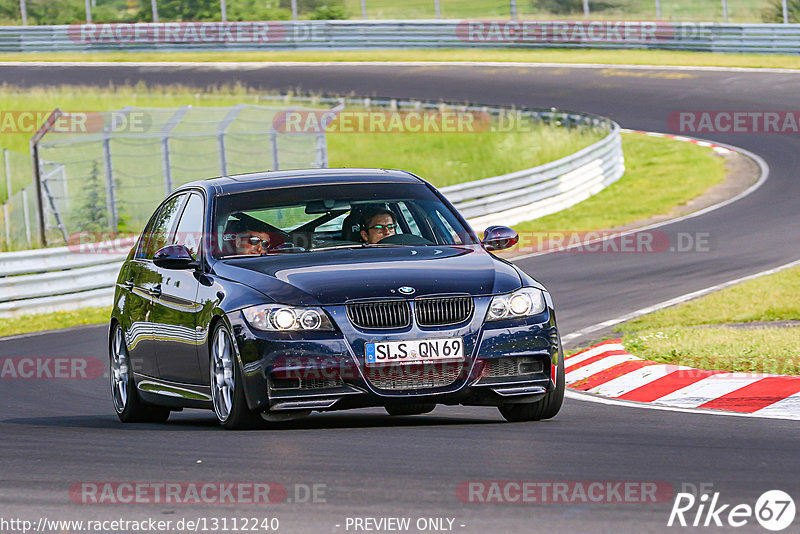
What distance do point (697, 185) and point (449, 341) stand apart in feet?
68.3

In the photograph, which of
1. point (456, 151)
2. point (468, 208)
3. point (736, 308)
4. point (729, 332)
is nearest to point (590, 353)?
point (729, 332)

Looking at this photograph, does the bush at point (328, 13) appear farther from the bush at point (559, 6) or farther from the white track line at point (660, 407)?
the white track line at point (660, 407)

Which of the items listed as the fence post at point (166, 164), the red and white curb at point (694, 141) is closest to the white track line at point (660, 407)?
the fence post at point (166, 164)

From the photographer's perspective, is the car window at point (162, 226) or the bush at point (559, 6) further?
the bush at point (559, 6)

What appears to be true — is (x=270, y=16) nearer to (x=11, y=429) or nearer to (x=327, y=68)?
(x=327, y=68)

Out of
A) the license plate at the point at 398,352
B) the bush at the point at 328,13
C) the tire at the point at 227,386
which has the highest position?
the license plate at the point at 398,352

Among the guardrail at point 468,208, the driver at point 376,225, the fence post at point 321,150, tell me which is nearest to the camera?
the driver at point 376,225

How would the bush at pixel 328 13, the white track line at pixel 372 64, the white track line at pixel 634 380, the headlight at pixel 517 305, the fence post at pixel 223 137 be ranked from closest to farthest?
the headlight at pixel 517 305 < the white track line at pixel 634 380 < the fence post at pixel 223 137 < the white track line at pixel 372 64 < the bush at pixel 328 13

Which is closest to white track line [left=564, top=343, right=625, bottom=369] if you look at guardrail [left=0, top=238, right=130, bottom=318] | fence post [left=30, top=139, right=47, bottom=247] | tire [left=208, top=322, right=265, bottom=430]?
tire [left=208, top=322, right=265, bottom=430]

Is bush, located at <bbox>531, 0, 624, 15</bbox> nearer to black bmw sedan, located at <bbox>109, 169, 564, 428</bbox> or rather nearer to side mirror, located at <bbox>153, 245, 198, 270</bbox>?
black bmw sedan, located at <bbox>109, 169, 564, 428</bbox>

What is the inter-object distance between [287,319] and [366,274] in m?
0.53

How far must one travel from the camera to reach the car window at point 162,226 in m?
9.78

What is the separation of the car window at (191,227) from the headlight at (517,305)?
6.72 ft

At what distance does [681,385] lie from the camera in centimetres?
977
